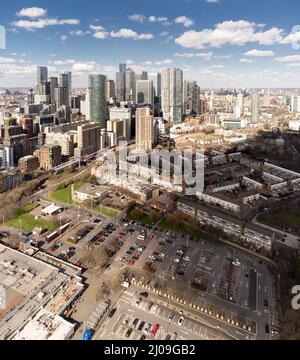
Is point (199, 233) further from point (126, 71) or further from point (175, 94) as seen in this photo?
point (126, 71)

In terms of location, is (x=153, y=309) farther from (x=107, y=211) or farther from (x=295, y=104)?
(x=295, y=104)

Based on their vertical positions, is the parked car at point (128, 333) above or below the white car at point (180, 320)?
below

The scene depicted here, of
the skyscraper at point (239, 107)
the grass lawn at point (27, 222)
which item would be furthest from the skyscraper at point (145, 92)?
the grass lawn at point (27, 222)

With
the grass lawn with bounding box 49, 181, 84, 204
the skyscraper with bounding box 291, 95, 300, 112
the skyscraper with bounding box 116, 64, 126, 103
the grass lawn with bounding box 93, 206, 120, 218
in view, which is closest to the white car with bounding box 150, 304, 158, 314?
the grass lawn with bounding box 93, 206, 120, 218

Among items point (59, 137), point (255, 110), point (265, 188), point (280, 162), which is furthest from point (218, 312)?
point (255, 110)

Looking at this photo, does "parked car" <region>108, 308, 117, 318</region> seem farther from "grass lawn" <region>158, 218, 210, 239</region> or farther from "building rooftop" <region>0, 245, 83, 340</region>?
"grass lawn" <region>158, 218, 210, 239</region>

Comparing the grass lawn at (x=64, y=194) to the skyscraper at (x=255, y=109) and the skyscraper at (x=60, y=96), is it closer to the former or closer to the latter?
the skyscraper at (x=60, y=96)

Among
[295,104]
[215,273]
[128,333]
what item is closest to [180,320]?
[128,333]
